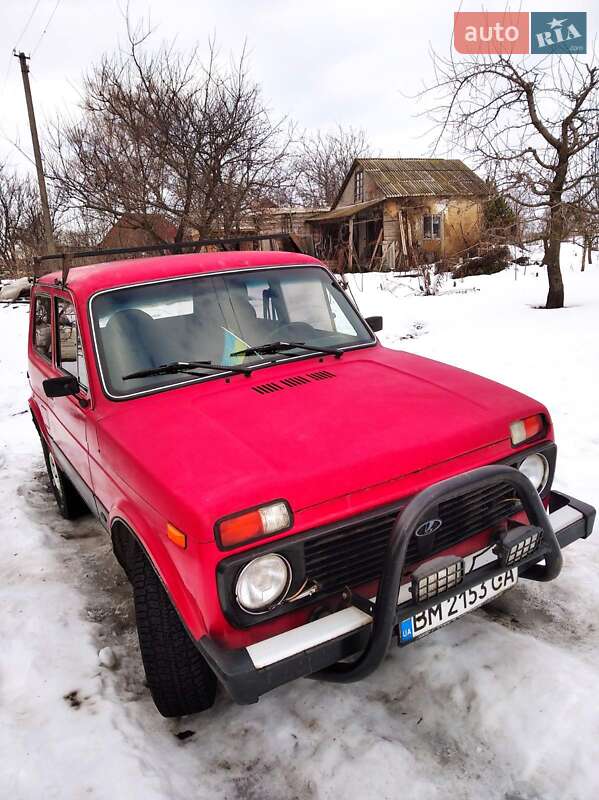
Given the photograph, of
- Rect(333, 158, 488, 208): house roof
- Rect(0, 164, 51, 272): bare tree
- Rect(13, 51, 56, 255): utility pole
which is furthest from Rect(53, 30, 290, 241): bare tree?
Rect(0, 164, 51, 272): bare tree

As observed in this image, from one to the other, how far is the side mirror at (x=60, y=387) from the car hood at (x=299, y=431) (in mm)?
351

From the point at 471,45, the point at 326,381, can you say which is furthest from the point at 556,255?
the point at 326,381

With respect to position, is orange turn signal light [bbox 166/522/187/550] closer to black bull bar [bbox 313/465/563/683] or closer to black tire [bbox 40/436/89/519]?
black bull bar [bbox 313/465/563/683]

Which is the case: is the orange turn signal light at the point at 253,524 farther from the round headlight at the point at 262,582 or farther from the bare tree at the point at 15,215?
the bare tree at the point at 15,215

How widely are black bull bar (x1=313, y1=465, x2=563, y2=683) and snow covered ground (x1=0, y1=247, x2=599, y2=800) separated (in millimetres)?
416

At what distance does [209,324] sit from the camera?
313 cm

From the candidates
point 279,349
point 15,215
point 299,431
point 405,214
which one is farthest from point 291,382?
point 15,215

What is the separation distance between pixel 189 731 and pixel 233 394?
4.83ft

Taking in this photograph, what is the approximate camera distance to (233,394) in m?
2.78

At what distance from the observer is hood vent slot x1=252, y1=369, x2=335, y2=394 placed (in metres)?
2.81

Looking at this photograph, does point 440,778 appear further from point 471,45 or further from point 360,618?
point 471,45

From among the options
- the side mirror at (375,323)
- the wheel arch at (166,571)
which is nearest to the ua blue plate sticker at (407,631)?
the wheel arch at (166,571)

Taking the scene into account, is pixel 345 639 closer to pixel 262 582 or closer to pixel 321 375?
pixel 262 582

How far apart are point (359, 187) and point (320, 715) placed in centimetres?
2898
